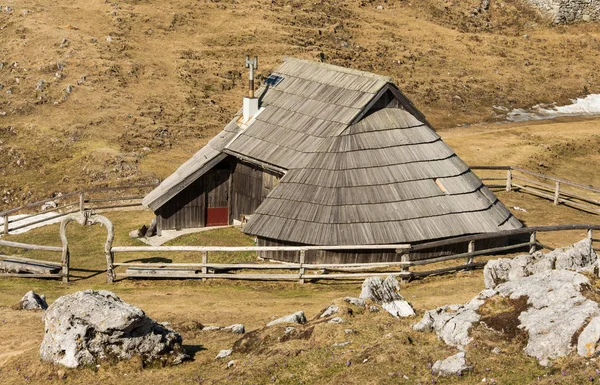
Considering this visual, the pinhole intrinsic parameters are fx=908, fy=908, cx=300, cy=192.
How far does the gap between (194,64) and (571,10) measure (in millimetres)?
29821

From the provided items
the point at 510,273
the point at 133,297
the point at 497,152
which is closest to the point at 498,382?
the point at 510,273

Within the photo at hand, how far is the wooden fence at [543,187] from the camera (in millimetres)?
35875

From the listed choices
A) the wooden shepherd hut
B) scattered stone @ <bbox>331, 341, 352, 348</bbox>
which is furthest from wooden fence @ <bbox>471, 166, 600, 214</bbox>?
scattered stone @ <bbox>331, 341, 352, 348</bbox>

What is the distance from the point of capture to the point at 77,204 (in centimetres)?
3578

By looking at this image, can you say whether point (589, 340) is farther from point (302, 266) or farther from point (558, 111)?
point (558, 111)

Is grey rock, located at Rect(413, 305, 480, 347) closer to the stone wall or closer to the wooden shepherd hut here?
the wooden shepherd hut

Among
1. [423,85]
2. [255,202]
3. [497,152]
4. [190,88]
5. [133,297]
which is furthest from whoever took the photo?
[423,85]

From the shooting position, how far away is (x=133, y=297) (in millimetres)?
23844

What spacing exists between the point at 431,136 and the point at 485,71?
3108 cm

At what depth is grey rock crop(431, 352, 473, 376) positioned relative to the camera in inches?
589

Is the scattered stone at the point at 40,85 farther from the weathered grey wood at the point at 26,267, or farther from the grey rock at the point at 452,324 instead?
the grey rock at the point at 452,324

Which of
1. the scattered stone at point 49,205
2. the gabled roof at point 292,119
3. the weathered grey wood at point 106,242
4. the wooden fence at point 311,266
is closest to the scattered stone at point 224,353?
the wooden fence at point 311,266

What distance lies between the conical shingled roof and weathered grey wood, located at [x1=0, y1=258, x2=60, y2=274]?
5767 mm

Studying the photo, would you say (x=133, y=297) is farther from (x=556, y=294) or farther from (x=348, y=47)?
(x=348, y=47)
